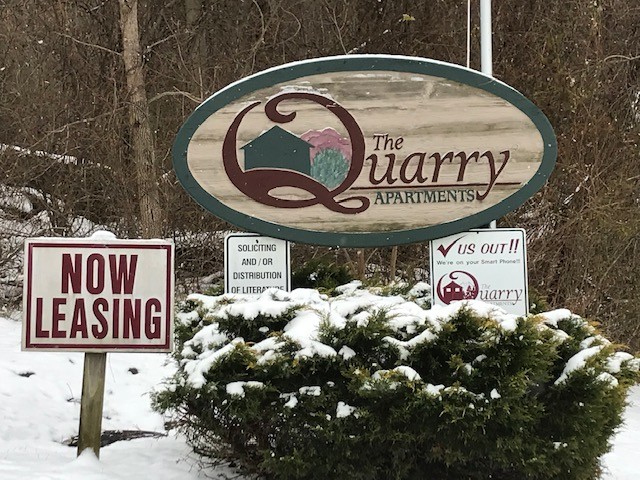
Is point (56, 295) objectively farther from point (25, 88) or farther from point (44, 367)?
point (25, 88)

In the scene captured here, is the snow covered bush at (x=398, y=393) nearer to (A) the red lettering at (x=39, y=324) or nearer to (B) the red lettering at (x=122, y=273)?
(B) the red lettering at (x=122, y=273)

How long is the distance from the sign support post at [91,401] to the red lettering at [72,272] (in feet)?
1.30

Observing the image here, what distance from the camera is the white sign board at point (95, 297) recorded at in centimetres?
442

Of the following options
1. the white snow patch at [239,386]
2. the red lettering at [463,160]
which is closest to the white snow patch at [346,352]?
the white snow patch at [239,386]

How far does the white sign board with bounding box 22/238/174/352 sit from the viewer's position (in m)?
4.42

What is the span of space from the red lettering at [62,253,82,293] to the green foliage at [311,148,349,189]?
1.66 meters

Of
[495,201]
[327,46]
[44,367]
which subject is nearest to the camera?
[495,201]

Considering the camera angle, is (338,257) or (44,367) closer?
(44,367)

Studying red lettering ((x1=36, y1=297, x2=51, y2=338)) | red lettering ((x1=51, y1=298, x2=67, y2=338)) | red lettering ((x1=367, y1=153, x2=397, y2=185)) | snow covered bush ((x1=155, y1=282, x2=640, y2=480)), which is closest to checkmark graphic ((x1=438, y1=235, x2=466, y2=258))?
red lettering ((x1=367, y1=153, x2=397, y2=185))

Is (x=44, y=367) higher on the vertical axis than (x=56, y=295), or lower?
lower

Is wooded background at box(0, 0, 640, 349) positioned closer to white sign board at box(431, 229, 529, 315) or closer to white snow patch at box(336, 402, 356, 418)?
white sign board at box(431, 229, 529, 315)

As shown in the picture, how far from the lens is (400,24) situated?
10.6m

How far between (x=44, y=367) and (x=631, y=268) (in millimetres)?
7107

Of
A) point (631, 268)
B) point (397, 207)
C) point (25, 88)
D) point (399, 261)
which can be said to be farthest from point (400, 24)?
point (397, 207)
